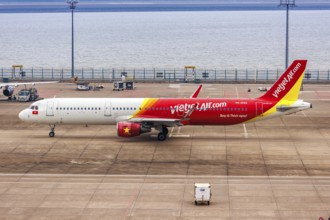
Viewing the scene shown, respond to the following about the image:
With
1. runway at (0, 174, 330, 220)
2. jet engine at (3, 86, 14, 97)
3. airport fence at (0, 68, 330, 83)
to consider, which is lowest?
runway at (0, 174, 330, 220)

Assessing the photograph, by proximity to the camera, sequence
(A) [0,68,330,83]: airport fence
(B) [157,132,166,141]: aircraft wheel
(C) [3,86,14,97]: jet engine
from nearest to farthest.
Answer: (B) [157,132,166,141]: aircraft wheel → (C) [3,86,14,97]: jet engine → (A) [0,68,330,83]: airport fence

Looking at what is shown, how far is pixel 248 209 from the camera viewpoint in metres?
44.9

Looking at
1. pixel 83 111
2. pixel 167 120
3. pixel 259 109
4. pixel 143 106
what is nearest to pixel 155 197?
pixel 167 120

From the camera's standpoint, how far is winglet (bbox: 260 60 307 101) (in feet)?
216

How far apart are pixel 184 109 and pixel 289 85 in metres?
9.46

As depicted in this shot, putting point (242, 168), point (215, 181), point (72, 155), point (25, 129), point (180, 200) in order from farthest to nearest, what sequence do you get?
point (25, 129) → point (72, 155) → point (242, 168) → point (215, 181) → point (180, 200)

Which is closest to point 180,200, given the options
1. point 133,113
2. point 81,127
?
point 133,113

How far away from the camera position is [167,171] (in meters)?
54.8

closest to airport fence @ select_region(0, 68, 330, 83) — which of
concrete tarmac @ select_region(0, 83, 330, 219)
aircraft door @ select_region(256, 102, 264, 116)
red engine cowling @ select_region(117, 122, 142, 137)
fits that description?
concrete tarmac @ select_region(0, 83, 330, 219)

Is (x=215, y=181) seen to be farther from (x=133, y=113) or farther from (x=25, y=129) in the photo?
(x=25, y=129)

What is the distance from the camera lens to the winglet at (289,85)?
2591 inches

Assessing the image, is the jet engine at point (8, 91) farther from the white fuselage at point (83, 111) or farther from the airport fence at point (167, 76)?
the white fuselage at point (83, 111)

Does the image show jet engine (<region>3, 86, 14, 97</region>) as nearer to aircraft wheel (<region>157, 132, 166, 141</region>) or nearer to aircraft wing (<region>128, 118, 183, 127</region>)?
aircraft wing (<region>128, 118, 183, 127</region>)

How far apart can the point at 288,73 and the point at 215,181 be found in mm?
18134
